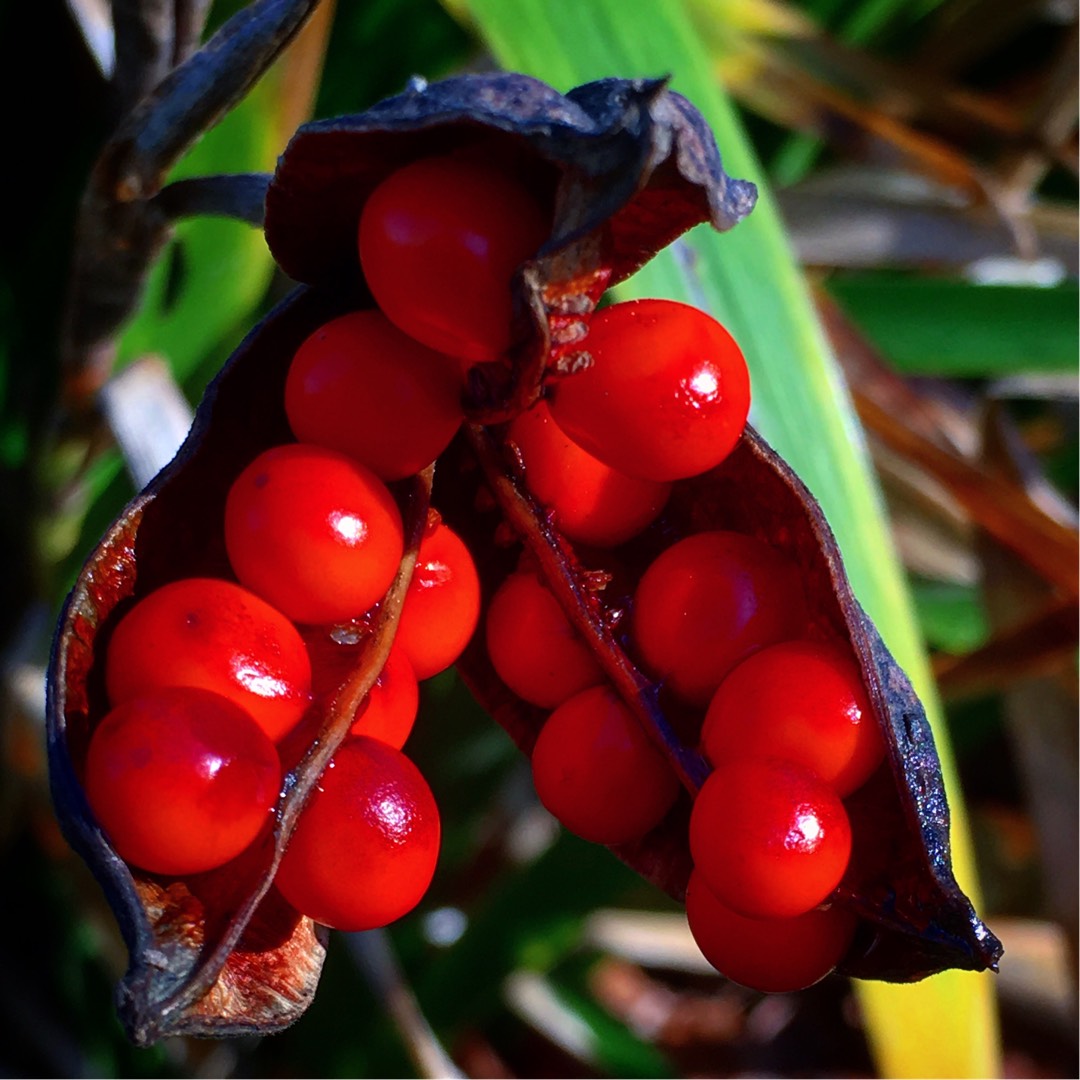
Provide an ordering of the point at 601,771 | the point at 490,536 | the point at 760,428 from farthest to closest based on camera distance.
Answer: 1. the point at 760,428
2. the point at 490,536
3. the point at 601,771

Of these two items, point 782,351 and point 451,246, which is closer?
point 451,246

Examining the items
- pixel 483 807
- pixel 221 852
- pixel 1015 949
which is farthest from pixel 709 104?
pixel 1015 949

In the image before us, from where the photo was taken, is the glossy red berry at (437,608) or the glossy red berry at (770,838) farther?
the glossy red berry at (437,608)

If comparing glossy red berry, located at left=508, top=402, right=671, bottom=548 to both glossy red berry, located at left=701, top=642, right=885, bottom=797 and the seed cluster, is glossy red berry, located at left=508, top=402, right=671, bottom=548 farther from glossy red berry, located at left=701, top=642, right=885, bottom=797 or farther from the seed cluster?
glossy red berry, located at left=701, top=642, right=885, bottom=797

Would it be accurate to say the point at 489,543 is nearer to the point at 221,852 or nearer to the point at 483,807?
the point at 221,852

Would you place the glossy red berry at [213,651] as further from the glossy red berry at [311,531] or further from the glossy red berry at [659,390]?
the glossy red berry at [659,390]

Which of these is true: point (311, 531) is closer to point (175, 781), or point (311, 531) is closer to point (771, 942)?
point (175, 781)

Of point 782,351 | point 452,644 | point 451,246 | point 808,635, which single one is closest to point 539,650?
point 452,644

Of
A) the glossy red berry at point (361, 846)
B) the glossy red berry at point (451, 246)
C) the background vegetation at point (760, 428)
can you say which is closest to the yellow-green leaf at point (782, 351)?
the background vegetation at point (760, 428)
